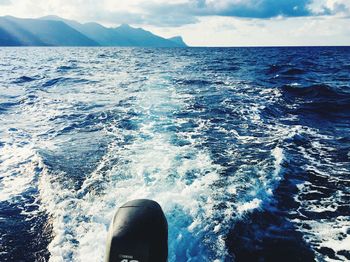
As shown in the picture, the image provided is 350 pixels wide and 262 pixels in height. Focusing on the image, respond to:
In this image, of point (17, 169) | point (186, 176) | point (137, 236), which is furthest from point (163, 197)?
point (17, 169)

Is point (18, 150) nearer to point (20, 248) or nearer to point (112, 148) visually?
point (112, 148)

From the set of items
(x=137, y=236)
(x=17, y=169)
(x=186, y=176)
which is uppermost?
(x=137, y=236)

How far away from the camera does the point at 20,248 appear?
6.05 meters

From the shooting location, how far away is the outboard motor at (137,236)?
151 inches

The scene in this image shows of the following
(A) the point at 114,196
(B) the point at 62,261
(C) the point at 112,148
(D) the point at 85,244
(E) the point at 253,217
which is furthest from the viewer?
(C) the point at 112,148

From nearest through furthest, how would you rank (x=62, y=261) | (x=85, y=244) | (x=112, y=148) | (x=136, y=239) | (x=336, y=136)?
(x=136, y=239), (x=62, y=261), (x=85, y=244), (x=112, y=148), (x=336, y=136)

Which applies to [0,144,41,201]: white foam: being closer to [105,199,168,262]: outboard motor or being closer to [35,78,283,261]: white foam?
[35,78,283,261]: white foam

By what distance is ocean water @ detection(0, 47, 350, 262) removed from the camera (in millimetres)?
6145

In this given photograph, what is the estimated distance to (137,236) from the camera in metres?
3.90

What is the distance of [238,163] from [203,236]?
395 cm

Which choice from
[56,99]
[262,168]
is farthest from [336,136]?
[56,99]

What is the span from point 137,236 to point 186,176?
16.1ft

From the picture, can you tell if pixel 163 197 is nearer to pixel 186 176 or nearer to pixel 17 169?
pixel 186 176

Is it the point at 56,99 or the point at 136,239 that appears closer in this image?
the point at 136,239
